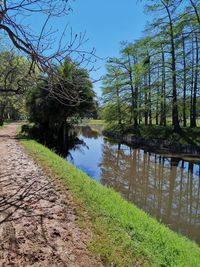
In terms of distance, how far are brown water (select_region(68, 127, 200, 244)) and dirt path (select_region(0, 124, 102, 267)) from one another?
3.21 meters

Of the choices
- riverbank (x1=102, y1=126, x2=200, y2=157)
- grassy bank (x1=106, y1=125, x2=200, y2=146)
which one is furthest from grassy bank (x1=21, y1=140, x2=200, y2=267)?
grassy bank (x1=106, y1=125, x2=200, y2=146)

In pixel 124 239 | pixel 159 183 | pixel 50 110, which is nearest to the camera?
pixel 124 239

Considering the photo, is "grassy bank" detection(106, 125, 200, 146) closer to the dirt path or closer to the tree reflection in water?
the tree reflection in water

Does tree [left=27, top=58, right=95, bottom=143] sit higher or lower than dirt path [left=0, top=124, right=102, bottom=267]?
higher

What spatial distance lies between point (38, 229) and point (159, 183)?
7147 mm

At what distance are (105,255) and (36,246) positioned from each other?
0.81 metres

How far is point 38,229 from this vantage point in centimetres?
338

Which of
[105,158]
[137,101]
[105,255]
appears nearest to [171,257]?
[105,255]

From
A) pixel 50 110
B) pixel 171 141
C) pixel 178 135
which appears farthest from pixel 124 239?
pixel 178 135

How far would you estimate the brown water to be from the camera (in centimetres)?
668

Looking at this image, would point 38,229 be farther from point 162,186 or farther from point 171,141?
point 171,141

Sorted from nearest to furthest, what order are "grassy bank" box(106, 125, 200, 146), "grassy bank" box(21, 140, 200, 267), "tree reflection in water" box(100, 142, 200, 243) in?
"grassy bank" box(21, 140, 200, 267)
"tree reflection in water" box(100, 142, 200, 243)
"grassy bank" box(106, 125, 200, 146)

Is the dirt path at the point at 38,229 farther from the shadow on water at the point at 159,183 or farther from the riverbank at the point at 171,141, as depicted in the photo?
the riverbank at the point at 171,141

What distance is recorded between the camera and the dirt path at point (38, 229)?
2.77 meters
